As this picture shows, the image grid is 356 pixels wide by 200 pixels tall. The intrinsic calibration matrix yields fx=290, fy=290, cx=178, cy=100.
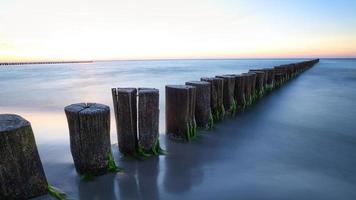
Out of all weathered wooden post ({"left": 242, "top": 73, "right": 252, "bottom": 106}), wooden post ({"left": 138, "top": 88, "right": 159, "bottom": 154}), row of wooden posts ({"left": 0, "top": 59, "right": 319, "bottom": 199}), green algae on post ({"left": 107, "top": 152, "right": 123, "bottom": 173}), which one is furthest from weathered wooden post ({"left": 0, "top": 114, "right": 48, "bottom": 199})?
weathered wooden post ({"left": 242, "top": 73, "right": 252, "bottom": 106})

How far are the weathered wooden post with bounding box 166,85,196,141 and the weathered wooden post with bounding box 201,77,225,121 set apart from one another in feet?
3.60

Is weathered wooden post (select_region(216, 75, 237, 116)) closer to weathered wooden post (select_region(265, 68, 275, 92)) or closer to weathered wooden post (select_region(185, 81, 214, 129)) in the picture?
weathered wooden post (select_region(185, 81, 214, 129))

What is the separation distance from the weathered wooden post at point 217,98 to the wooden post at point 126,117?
7.10 feet

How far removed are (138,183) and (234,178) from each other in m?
1.11

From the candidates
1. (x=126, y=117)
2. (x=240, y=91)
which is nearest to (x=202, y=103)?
(x=126, y=117)

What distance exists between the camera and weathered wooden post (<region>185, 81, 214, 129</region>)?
4902mm

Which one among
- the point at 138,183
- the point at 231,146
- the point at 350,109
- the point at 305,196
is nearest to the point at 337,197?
the point at 305,196

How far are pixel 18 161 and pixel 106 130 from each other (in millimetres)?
906

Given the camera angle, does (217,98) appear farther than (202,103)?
Yes

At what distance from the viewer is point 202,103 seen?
496cm

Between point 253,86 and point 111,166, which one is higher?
point 253,86

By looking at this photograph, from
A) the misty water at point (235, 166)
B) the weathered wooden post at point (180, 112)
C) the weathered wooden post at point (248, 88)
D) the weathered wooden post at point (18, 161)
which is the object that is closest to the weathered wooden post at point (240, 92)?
the weathered wooden post at point (248, 88)

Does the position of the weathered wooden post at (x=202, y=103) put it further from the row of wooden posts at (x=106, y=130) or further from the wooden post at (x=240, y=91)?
the wooden post at (x=240, y=91)

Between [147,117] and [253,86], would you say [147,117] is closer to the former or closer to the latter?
[147,117]
